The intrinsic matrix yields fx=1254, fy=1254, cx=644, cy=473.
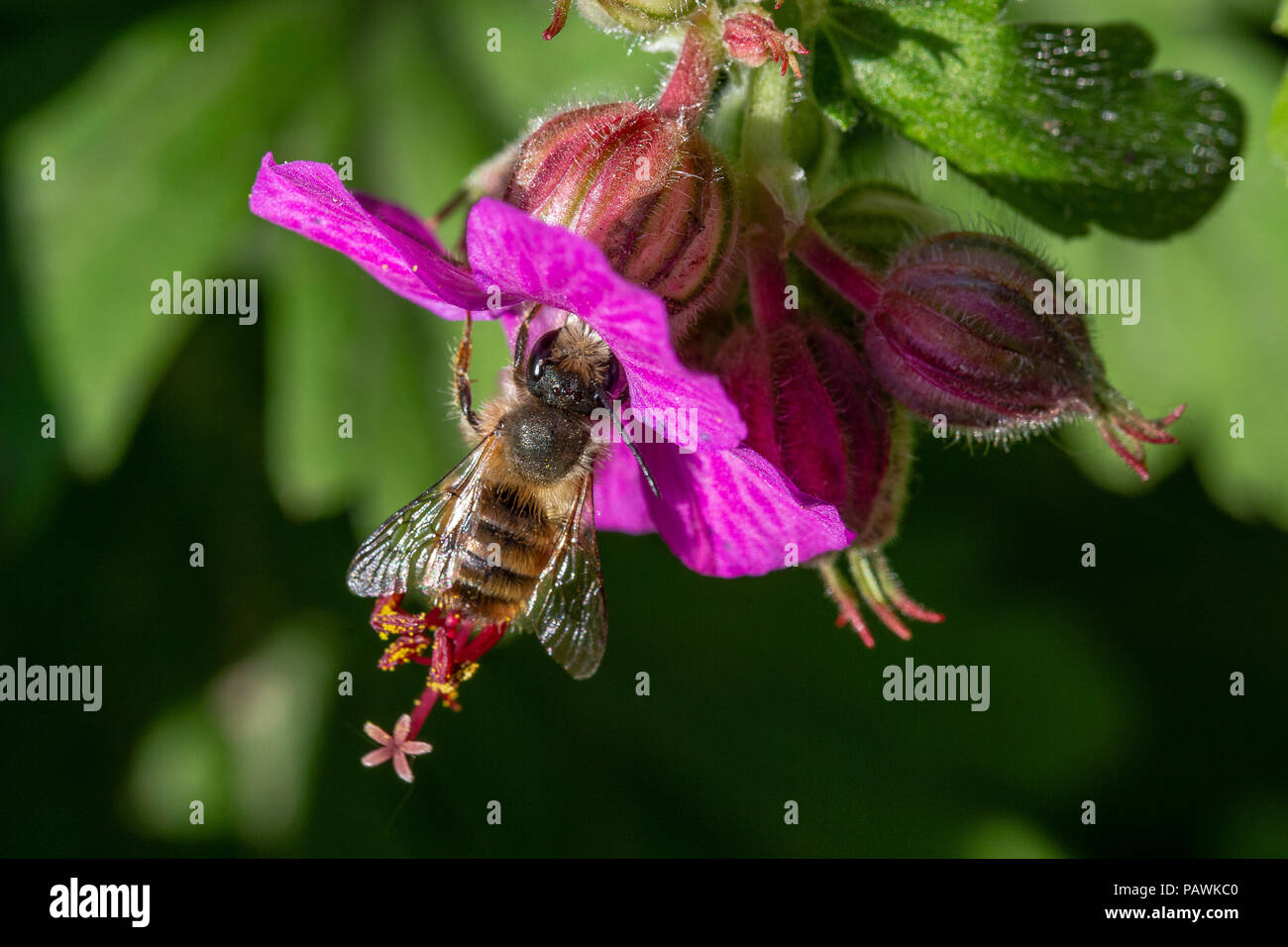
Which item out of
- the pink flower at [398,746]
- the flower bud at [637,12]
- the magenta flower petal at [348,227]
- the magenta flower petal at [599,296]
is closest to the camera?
the magenta flower petal at [599,296]

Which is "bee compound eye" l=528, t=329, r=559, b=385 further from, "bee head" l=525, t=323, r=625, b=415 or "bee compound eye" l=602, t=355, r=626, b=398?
"bee compound eye" l=602, t=355, r=626, b=398

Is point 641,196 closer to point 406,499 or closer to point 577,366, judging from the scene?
point 577,366

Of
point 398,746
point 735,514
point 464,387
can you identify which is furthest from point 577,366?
point 398,746

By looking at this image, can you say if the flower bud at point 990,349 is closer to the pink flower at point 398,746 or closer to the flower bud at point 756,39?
the flower bud at point 756,39

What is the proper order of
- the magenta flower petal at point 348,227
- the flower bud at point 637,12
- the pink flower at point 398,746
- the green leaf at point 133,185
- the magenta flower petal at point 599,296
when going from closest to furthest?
A: 1. the magenta flower petal at point 599,296
2. the magenta flower petal at point 348,227
3. the flower bud at point 637,12
4. the pink flower at point 398,746
5. the green leaf at point 133,185

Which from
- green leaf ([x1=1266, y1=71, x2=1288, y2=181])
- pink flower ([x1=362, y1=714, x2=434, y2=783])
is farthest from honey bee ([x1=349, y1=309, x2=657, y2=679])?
green leaf ([x1=1266, y1=71, x2=1288, y2=181])

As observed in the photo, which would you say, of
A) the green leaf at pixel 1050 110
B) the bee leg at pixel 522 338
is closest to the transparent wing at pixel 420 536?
the bee leg at pixel 522 338
